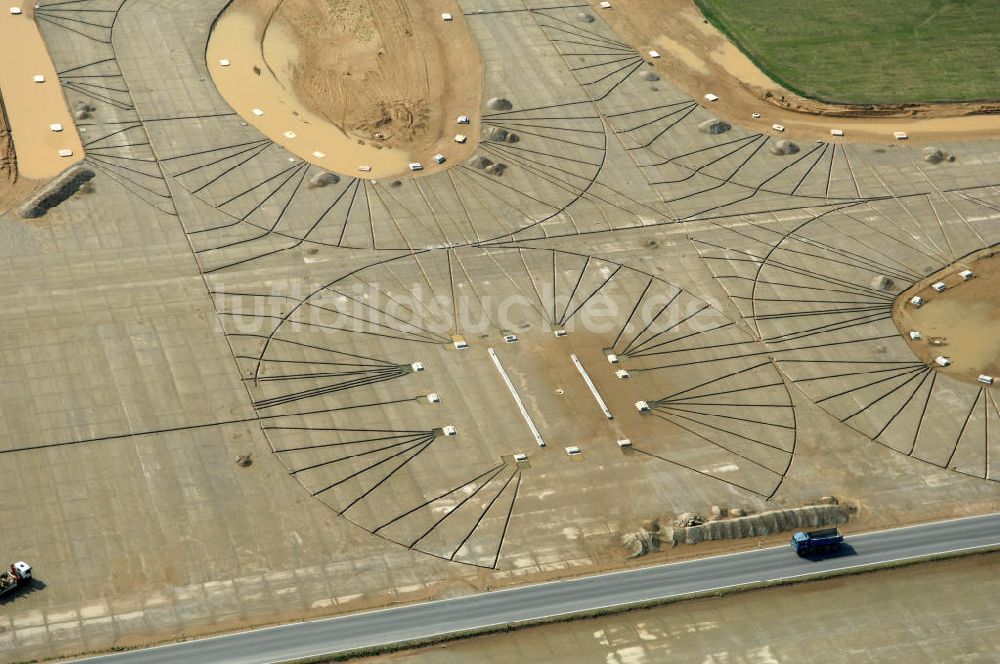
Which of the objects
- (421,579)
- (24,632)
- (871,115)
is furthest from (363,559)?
(871,115)

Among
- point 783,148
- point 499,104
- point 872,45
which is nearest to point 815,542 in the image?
point 783,148

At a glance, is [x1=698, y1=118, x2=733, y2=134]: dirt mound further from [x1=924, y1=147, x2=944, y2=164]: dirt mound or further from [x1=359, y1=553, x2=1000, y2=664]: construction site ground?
[x1=359, y1=553, x2=1000, y2=664]: construction site ground

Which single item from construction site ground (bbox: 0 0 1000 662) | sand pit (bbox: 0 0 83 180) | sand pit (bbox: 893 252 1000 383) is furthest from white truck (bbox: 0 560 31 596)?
sand pit (bbox: 893 252 1000 383)

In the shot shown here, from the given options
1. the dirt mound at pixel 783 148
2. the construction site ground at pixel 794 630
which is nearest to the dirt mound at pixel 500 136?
the dirt mound at pixel 783 148

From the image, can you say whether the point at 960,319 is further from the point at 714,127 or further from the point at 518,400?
the point at 518,400

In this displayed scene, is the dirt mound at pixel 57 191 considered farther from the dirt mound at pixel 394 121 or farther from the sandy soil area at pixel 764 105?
the sandy soil area at pixel 764 105
